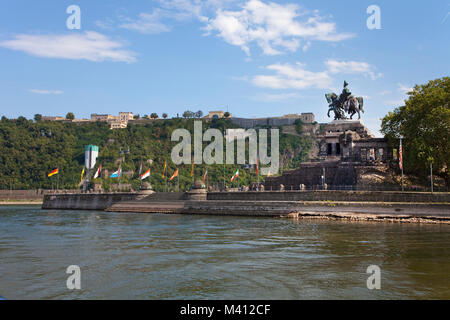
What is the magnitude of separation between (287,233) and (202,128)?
134473 mm

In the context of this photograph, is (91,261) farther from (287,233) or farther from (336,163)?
(336,163)

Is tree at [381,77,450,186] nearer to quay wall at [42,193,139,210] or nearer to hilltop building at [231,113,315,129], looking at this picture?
quay wall at [42,193,139,210]

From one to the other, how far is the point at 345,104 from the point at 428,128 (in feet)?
64.4

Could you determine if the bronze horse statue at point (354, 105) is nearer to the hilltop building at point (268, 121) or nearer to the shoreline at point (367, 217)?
the shoreline at point (367, 217)

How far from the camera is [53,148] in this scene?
14338cm

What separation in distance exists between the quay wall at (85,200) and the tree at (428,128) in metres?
40.7

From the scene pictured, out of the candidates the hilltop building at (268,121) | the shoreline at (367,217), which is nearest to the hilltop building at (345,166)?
the shoreline at (367,217)

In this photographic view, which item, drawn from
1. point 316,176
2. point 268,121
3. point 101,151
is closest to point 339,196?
point 316,176

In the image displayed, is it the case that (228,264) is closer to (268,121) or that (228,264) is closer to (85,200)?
(85,200)

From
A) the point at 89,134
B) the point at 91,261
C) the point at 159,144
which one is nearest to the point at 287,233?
the point at 91,261

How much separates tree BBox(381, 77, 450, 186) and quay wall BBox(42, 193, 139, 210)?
4066cm

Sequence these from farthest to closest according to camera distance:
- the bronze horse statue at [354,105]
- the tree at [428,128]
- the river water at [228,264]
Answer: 1. the bronze horse statue at [354,105]
2. the tree at [428,128]
3. the river water at [228,264]

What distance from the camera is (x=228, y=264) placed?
20844mm

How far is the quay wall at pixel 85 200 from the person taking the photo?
224 ft
